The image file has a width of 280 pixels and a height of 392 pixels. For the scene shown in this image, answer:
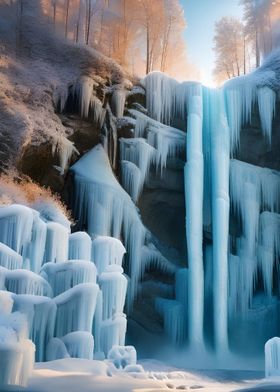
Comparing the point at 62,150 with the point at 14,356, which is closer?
the point at 14,356

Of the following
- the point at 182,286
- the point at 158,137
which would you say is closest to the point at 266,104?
the point at 158,137

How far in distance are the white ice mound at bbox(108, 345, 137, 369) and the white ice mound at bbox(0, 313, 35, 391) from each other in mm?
3467

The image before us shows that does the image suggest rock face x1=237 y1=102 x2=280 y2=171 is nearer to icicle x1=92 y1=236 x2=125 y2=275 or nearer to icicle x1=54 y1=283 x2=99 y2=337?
icicle x1=92 y1=236 x2=125 y2=275

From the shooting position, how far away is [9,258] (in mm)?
10844

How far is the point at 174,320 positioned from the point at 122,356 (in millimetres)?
8281

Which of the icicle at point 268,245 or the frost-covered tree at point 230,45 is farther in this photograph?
the frost-covered tree at point 230,45

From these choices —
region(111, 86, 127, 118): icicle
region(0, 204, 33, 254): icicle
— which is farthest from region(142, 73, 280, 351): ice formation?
region(0, 204, 33, 254): icicle

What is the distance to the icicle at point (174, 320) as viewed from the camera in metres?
18.7

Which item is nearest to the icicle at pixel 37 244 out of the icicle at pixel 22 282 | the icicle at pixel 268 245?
the icicle at pixel 22 282

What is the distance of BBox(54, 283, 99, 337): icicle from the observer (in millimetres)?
10516

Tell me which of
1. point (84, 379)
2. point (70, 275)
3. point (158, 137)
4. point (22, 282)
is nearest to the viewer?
point (84, 379)

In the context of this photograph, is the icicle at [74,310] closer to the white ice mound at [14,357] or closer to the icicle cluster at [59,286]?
the icicle cluster at [59,286]

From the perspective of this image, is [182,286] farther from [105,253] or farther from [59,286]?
[59,286]

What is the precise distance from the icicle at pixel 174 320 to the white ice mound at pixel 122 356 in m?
7.85
